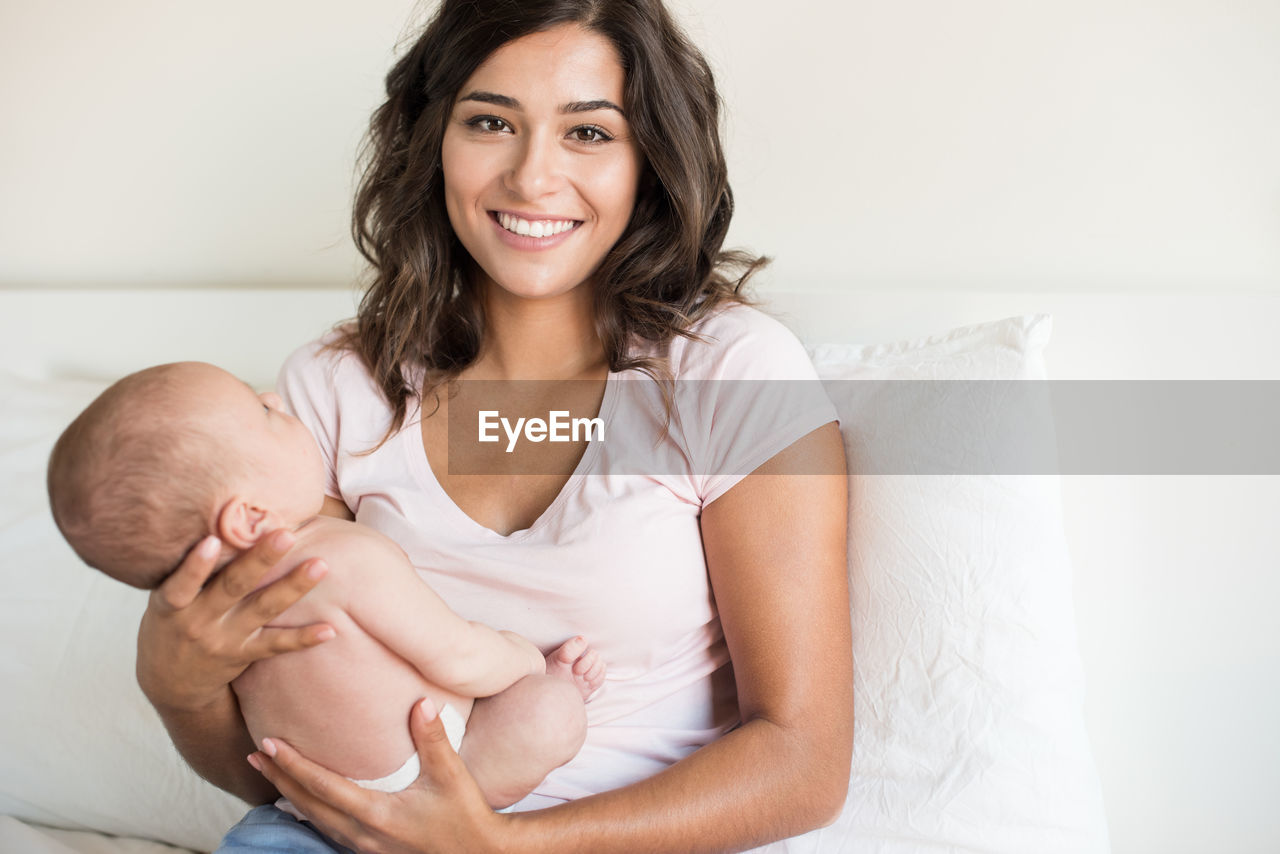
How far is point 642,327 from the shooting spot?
1384 millimetres

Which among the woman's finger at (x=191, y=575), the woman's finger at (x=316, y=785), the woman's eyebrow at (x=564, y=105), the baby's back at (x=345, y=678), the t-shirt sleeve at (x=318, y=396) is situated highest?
the woman's eyebrow at (x=564, y=105)

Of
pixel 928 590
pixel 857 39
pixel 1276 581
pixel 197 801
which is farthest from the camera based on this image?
pixel 857 39

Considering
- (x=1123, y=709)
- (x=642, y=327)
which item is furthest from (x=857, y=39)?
(x=1123, y=709)

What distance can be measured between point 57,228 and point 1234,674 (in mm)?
2321

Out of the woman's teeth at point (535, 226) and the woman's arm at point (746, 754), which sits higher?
the woman's teeth at point (535, 226)

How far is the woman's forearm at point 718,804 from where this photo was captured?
109 centimetres

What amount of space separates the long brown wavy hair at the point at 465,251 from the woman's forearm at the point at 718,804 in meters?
0.49

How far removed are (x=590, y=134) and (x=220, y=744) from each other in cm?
90

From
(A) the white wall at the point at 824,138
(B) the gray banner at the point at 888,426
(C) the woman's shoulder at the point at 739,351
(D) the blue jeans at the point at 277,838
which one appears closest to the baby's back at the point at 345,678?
(D) the blue jeans at the point at 277,838

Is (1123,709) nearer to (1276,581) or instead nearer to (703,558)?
(1276,581)

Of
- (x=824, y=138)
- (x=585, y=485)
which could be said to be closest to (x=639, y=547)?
(x=585, y=485)

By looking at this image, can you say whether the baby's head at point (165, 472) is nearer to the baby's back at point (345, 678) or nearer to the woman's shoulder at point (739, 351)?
the baby's back at point (345, 678)

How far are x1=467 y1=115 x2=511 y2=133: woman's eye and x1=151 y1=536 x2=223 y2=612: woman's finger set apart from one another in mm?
658

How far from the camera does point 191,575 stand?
979 mm
